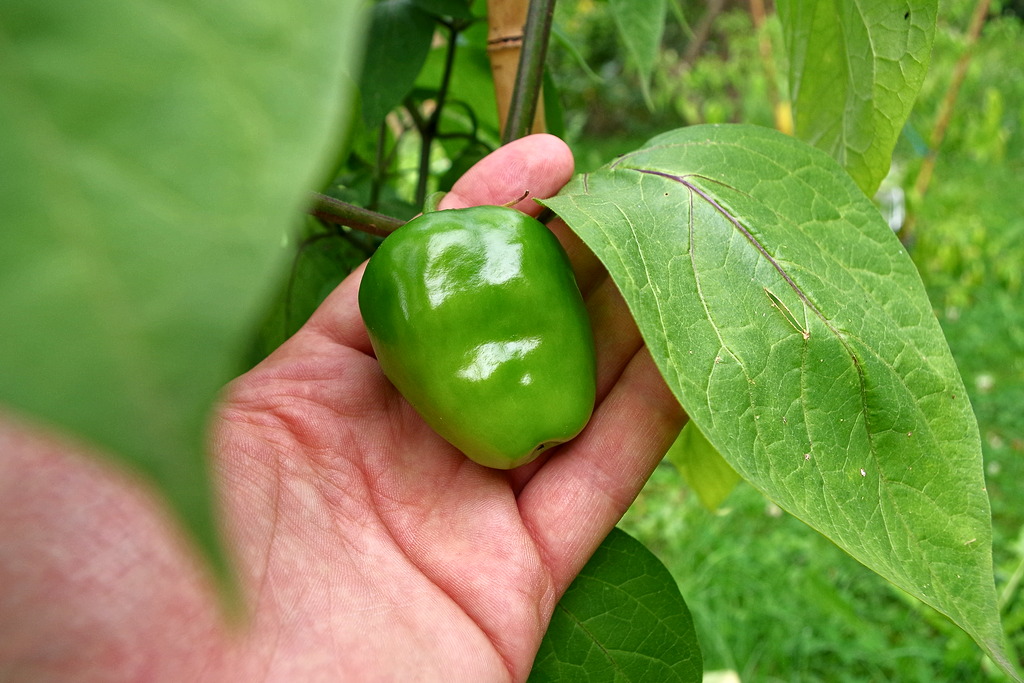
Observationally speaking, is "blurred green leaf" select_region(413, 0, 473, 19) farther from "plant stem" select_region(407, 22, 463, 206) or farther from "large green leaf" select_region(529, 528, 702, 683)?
"large green leaf" select_region(529, 528, 702, 683)

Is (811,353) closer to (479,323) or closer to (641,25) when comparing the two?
(479,323)

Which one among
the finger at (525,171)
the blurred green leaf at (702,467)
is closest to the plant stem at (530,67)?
the finger at (525,171)

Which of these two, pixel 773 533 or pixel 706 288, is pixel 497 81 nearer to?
pixel 706 288

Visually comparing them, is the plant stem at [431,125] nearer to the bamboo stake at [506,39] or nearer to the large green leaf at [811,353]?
the bamboo stake at [506,39]

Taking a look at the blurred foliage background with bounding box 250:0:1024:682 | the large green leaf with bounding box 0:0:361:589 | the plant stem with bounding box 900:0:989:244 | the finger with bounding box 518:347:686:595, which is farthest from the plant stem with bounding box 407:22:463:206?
the plant stem with bounding box 900:0:989:244

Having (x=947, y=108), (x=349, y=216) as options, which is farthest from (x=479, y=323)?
(x=947, y=108)

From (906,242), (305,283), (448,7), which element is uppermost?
(448,7)
